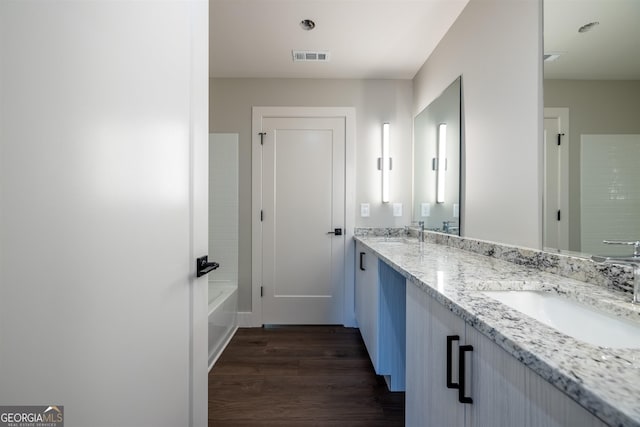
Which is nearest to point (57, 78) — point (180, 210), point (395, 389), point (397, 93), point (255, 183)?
point (180, 210)

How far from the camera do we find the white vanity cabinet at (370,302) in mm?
1692

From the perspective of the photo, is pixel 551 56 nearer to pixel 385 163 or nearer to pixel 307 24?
pixel 307 24

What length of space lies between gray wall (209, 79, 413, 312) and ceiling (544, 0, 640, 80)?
1677 mm

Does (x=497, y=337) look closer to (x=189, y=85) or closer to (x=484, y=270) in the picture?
(x=484, y=270)

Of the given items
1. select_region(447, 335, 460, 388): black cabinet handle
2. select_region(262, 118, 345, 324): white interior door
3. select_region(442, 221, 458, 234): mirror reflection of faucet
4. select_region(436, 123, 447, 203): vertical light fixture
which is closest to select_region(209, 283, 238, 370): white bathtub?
select_region(262, 118, 345, 324): white interior door

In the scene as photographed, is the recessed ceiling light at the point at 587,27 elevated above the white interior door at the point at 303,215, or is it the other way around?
the recessed ceiling light at the point at 587,27

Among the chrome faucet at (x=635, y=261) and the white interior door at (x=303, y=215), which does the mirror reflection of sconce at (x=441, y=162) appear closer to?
the white interior door at (x=303, y=215)

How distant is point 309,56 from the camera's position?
240 centimetres

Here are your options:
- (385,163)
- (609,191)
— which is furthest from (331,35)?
(609,191)

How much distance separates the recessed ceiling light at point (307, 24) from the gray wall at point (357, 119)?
745mm

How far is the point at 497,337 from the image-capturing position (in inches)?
21.3

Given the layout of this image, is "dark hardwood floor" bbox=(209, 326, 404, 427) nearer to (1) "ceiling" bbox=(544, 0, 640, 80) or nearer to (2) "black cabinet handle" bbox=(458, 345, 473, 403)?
(2) "black cabinet handle" bbox=(458, 345, 473, 403)

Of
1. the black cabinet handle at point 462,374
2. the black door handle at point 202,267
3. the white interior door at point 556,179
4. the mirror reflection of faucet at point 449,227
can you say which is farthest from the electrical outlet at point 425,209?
the black door handle at point 202,267

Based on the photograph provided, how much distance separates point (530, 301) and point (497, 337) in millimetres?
494
